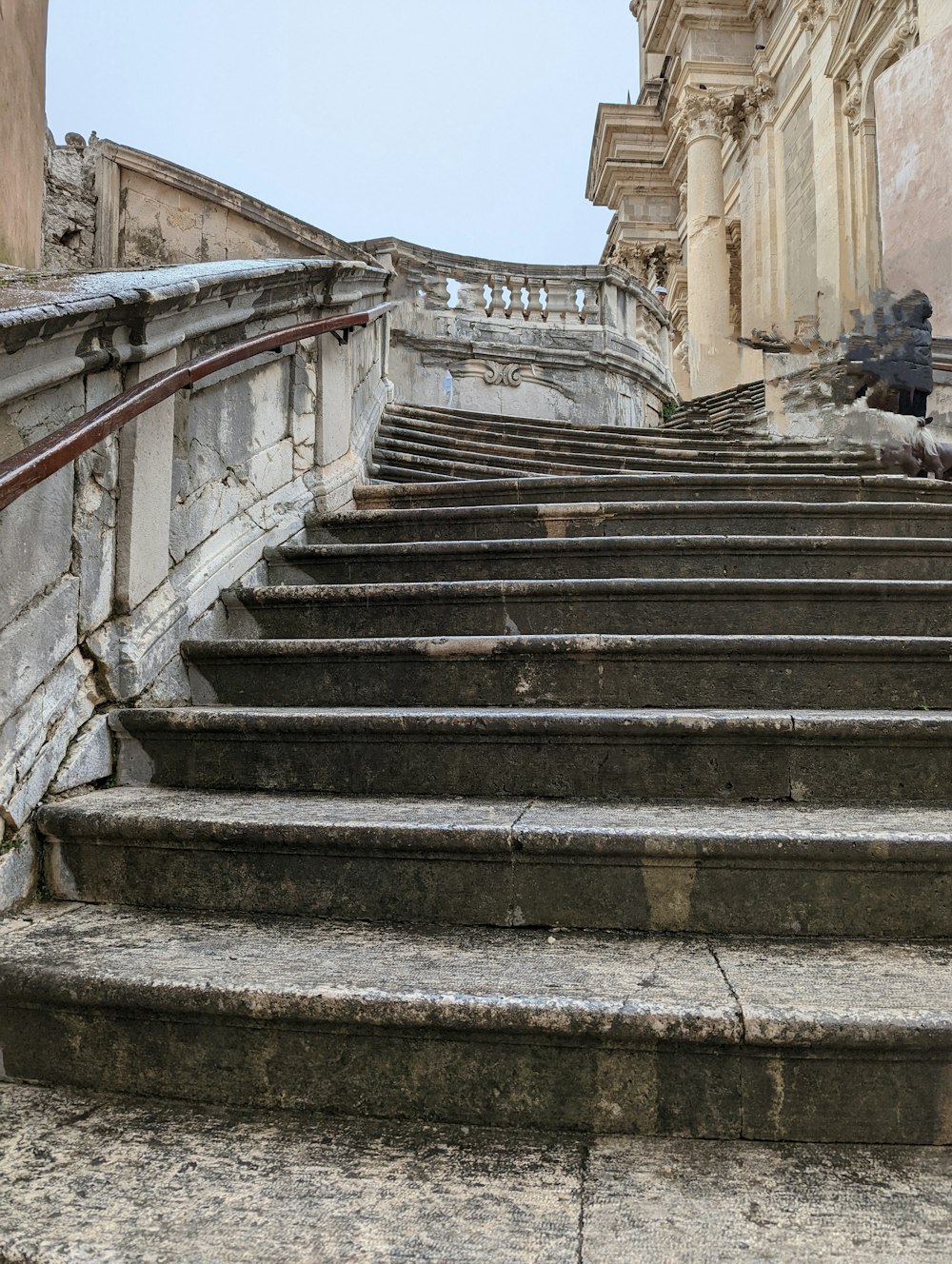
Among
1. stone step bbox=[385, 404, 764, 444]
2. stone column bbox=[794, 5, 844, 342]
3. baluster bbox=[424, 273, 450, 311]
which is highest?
stone column bbox=[794, 5, 844, 342]

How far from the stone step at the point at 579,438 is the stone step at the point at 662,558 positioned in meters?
2.10

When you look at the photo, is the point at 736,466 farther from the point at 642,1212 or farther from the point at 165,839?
the point at 642,1212

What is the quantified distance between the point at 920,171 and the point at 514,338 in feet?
14.9

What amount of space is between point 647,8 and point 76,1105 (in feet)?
86.7

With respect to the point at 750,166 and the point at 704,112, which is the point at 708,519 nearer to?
the point at 750,166

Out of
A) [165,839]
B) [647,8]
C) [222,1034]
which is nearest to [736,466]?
[165,839]

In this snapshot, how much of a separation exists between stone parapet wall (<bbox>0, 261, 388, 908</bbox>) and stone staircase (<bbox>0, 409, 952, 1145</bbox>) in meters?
0.14

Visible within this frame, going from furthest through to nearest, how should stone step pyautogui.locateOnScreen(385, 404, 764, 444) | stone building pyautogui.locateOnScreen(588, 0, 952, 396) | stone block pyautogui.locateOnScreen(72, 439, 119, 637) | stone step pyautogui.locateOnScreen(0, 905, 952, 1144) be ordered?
stone building pyautogui.locateOnScreen(588, 0, 952, 396) → stone step pyautogui.locateOnScreen(385, 404, 764, 444) → stone block pyautogui.locateOnScreen(72, 439, 119, 637) → stone step pyautogui.locateOnScreen(0, 905, 952, 1144)

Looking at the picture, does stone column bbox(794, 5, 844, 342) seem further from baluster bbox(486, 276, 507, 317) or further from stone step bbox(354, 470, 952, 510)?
stone step bbox(354, 470, 952, 510)

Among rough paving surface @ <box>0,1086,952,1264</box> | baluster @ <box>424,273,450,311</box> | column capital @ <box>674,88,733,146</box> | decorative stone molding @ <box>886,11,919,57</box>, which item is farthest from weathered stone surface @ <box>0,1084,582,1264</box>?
column capital @ <box>674,88,733,146</box>

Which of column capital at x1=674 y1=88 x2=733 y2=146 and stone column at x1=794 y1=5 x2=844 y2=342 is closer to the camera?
stone column at x1=794 y1=5 x2=844 y2=342

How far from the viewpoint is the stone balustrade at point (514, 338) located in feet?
32.7

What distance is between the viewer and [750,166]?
57.3 ft

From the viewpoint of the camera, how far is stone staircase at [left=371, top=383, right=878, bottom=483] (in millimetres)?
4695
